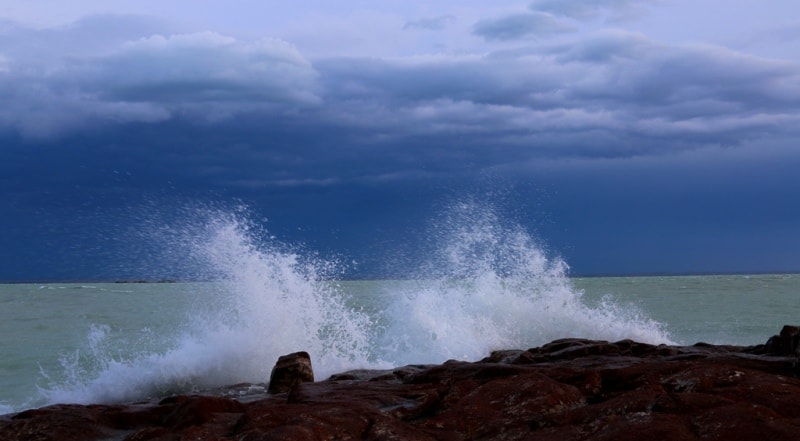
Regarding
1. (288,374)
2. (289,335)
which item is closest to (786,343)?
(288,374)

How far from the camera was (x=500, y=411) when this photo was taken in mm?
5559

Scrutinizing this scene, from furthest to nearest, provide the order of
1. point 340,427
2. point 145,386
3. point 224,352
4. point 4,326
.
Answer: point 4,326
point 224,352
point 145,386
point 340,427

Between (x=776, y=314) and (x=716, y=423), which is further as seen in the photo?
(x=776, y=314)

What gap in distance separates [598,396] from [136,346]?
14.9 metres

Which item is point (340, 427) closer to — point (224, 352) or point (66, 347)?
point (224, 352)

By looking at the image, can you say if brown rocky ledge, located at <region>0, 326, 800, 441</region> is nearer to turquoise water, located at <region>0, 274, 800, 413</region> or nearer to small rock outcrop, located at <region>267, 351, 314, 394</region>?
small rock outcrop, located at <region>267, 351, 314, 394</region>

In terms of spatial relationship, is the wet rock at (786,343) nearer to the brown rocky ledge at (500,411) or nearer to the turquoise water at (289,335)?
the brown rocky ledge at (500,411)

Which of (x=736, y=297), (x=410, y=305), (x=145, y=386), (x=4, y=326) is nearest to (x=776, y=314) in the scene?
(x=736, y=297)

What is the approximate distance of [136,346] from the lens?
61.2ft

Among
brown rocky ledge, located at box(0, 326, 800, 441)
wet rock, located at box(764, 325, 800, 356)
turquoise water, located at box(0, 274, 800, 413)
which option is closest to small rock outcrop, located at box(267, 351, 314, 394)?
brown rocky ledge, located at box(0, 326, 800, 441)

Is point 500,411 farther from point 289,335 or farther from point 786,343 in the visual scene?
point 289,335

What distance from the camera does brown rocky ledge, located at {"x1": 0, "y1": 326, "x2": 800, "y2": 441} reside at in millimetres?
4789

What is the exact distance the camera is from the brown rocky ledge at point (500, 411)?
4.79 m

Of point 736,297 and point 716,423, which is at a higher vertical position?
point 716,423
